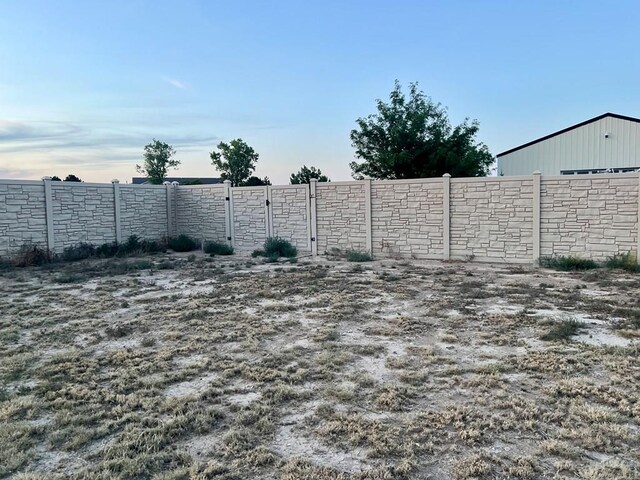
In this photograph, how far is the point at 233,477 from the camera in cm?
284

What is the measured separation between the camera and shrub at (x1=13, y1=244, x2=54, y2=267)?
41.1 feet

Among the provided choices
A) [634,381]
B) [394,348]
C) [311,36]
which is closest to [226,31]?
[311,36]

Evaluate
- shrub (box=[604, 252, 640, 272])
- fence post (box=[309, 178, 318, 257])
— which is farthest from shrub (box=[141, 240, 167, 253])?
shrub (box=[604, 252, 640, 272])

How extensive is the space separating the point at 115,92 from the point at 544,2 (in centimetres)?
1297

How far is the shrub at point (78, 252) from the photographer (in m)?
13.9

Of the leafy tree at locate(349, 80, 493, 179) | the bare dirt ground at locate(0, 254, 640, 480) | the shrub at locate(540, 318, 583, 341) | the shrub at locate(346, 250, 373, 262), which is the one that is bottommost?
the bare dirt ground at locate(0, 254, 640, 480)

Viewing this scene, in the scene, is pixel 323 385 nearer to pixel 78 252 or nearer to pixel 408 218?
pixel 408 218

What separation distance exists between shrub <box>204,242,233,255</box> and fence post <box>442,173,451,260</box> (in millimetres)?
6740

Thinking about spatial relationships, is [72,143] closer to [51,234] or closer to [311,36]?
[51,234]

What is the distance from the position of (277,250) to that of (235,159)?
18858 mm

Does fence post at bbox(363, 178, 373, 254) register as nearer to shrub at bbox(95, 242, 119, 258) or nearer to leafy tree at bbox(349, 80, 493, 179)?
leafy tree at bbox(349, 80, 493, 179)

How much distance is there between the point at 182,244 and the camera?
53.7 feet

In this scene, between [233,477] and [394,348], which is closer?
[233,477]

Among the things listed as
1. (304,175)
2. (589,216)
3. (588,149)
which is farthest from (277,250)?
(588,149)
